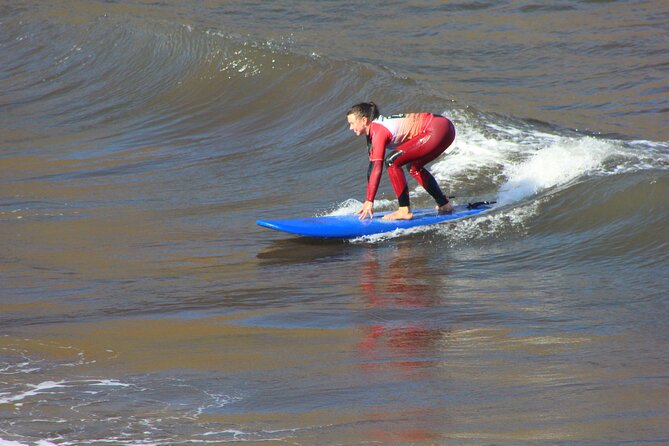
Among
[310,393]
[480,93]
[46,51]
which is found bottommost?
[310,393]

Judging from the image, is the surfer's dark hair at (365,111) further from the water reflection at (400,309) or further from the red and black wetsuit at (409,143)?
the water reflection at (400,309)

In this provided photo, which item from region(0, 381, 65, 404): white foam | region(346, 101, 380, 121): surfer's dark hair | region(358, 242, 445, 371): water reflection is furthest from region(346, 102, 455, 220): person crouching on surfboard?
region(0, 381, 65, 404): white foam

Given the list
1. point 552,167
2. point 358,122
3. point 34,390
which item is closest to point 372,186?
→ point 358,122

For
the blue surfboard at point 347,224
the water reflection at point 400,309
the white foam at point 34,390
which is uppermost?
the blue surfboard at point 347,224

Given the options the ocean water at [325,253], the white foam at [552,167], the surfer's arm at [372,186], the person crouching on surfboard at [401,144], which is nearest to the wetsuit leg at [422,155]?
the person crouching on surfboard at [401,144]

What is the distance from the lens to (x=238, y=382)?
4.90 meters

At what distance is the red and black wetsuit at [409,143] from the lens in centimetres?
834

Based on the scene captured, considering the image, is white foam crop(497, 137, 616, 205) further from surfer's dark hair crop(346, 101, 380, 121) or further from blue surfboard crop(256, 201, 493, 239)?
surfer's dark hair crop(346, 101, 380, 121)

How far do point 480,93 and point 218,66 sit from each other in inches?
196

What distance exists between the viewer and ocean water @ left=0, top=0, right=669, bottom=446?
4.47 meters

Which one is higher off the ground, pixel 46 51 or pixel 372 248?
pixel 46 51

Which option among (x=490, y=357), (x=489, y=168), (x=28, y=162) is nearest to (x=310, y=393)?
(x=490, y=357)

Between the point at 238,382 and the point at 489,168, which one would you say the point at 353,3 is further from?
the point at 238,382

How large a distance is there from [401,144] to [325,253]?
1.22 meters
